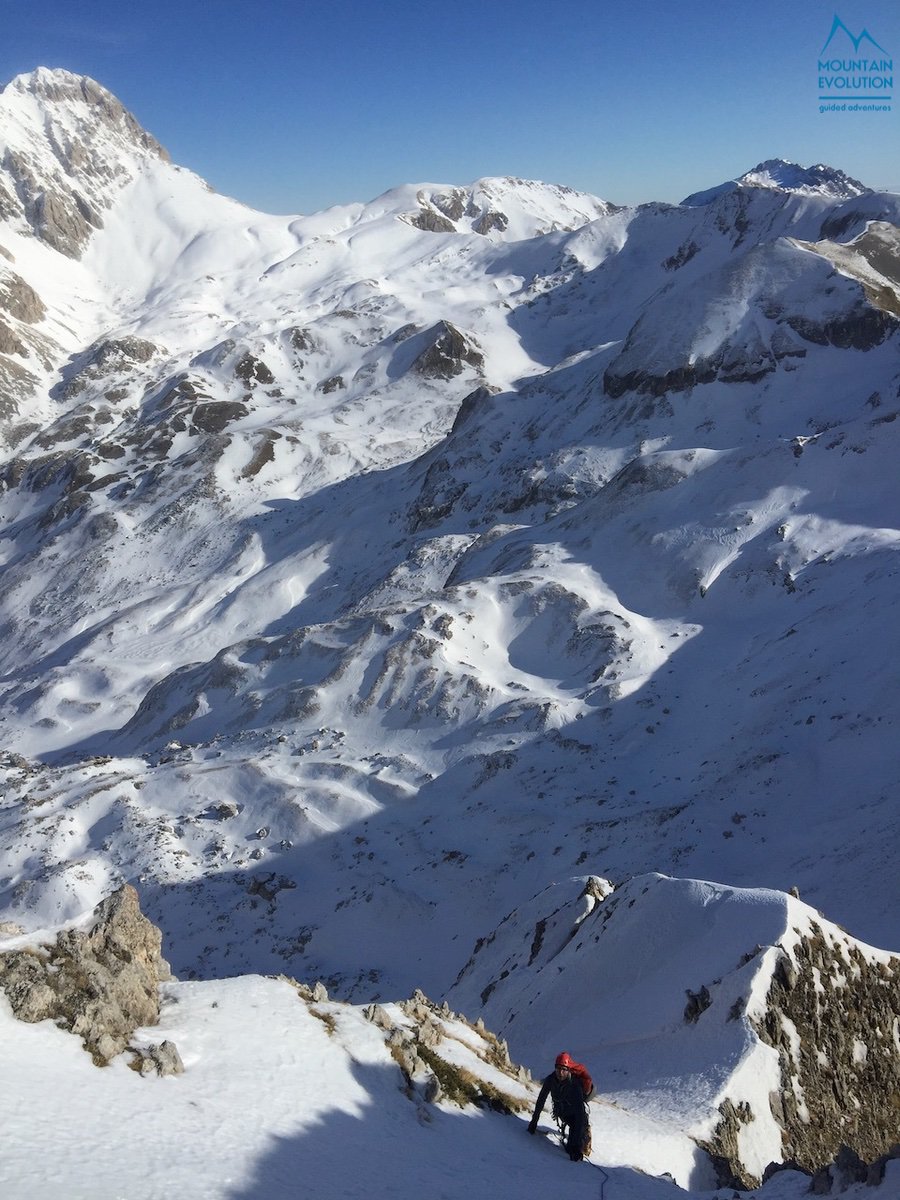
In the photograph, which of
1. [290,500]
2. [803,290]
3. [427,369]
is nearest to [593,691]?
[803,290]

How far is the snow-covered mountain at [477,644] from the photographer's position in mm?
41688

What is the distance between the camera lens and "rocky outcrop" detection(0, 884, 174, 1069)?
12438 millimetres

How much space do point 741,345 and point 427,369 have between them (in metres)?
67.7

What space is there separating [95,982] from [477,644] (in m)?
48.5

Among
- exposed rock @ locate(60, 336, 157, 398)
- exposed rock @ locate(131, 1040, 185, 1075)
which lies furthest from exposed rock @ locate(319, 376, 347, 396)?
exposed rock @ locate(131, 1040, 185, 1075)

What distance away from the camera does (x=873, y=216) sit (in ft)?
398

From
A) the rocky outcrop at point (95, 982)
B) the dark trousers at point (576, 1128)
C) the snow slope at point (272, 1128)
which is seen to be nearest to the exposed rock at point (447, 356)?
the rocky outcrop at point (95, 982)

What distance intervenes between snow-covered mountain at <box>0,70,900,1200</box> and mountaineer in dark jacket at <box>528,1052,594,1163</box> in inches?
164

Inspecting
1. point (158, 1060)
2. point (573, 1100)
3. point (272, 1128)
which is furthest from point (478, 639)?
point (272, 1128)

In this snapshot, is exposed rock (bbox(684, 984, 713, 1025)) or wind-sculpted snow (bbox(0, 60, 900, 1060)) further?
wind-sculpted snow (bbox(0, 60, 900, 1060))

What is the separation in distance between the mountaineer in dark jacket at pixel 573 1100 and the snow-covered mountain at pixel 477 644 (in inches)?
164

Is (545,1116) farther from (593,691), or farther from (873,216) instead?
(873,216)

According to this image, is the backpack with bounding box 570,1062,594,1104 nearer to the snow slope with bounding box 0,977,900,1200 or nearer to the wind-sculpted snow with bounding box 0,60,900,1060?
the snow slope with bounding box 0,977,900,1200

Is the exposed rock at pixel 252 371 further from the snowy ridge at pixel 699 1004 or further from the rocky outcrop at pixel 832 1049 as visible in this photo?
the rocky outcrop at pixel 832 1049
